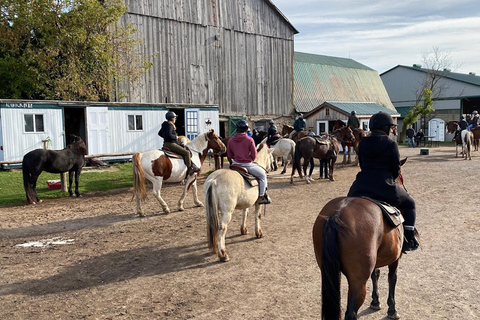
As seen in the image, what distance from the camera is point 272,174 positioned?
17.1m

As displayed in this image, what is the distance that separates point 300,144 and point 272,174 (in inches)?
117

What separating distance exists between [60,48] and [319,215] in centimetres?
2015

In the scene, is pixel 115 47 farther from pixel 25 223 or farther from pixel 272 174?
pixel 25 223

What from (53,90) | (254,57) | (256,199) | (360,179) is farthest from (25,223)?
(254,57)

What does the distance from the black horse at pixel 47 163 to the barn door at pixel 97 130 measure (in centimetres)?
610

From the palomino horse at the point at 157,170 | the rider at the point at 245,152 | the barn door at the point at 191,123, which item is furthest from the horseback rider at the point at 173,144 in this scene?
the barn door at the point at 191,123

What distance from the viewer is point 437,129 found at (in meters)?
39.6

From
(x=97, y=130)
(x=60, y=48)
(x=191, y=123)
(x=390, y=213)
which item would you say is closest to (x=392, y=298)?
(x=390, y=213)

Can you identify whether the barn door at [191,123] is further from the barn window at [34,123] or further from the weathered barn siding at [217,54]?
the barn window at [34,123]

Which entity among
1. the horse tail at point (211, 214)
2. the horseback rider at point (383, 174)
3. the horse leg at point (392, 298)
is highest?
the horseback rider at point (383, 174)

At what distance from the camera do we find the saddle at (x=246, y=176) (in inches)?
281

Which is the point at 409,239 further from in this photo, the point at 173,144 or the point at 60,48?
the point at 60,48

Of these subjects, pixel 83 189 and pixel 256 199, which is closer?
pixel 256 199

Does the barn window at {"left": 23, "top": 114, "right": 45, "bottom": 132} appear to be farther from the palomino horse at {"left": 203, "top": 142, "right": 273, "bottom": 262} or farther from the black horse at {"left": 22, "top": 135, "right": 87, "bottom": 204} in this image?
the palomino horse at {"left": 203, "top": 142, "right": 273, "bottom": 262}
